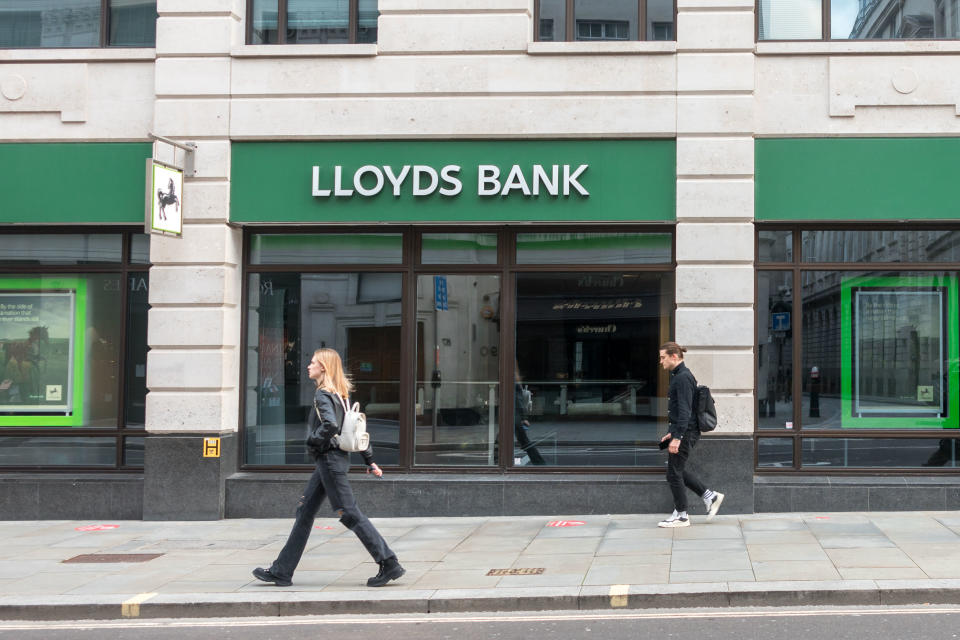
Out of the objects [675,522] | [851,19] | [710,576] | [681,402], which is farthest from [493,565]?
[851,19]

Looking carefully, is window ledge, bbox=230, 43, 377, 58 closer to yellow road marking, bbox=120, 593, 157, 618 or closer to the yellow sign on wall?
the yellow sign on wall

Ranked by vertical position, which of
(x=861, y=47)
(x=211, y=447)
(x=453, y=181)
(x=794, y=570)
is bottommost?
(x=794, y=570)

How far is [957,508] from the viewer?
A: 11656 millimetres

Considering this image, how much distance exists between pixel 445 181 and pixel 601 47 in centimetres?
235

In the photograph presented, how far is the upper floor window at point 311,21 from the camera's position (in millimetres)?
12688

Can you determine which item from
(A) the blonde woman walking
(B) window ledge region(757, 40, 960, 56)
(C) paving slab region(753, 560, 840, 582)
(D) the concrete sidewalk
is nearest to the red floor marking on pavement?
(D) the concrete sidewalk

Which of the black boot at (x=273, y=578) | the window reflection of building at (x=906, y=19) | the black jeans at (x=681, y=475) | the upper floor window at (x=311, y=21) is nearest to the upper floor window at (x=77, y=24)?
the upper floor window at (x=311, y=21)

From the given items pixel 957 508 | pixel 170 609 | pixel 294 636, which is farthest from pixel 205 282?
pixel 957 508

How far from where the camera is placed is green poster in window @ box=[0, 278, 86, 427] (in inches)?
515

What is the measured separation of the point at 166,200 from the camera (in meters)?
11.9

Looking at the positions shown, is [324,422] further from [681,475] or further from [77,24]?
[77,24]

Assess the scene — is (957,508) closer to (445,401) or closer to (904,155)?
(904,155)

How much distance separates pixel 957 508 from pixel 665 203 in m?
4.63

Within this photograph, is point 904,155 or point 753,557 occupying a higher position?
point 904,155
